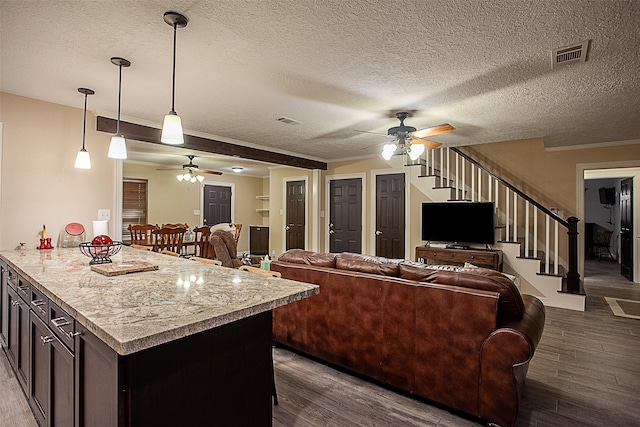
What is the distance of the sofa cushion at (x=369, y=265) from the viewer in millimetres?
2334

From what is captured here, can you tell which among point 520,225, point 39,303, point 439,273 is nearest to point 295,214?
point 520,225

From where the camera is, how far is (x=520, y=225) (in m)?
5.54

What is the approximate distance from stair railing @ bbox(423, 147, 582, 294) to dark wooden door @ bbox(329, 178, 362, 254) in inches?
61.6

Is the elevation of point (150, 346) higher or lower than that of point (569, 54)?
lower

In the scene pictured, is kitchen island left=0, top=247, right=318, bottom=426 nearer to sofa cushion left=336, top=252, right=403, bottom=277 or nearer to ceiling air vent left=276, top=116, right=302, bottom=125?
sofa cushion left=336, top=252, right=403, bottom=277

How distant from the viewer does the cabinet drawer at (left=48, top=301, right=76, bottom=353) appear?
132 centimetres

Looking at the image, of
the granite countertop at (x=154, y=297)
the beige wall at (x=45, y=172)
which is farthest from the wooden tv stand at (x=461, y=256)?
the beige wall at (x=45, y=172)

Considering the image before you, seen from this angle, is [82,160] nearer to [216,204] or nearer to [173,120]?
[173,120]

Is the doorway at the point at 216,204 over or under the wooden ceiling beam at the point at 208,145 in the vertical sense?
under

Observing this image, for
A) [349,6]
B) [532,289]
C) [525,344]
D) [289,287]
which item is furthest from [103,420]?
[532,289]

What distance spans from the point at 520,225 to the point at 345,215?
3248mm

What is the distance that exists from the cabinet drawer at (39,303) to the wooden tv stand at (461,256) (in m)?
4.86

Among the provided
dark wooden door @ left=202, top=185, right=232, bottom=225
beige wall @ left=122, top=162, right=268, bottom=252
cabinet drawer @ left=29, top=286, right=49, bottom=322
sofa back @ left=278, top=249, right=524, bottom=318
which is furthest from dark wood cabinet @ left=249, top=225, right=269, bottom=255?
cabinet drawer @ left=29, top=286, right=49, bottom=322

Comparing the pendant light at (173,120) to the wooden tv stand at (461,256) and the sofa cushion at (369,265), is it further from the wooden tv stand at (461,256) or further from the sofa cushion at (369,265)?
the wooden tv stand at (461,256)
